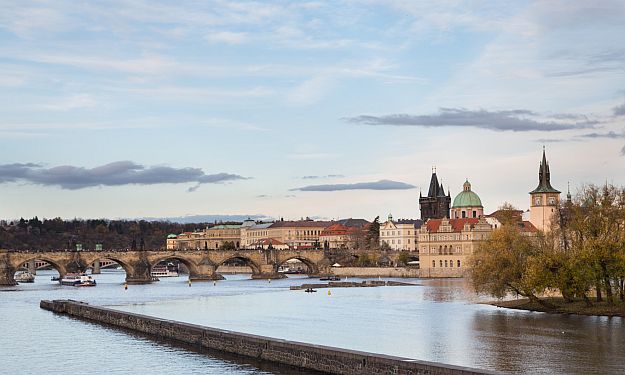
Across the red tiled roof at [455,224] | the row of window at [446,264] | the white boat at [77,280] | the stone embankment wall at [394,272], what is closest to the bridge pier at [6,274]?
the white boat at [77,280]

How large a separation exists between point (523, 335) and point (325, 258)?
117 meters

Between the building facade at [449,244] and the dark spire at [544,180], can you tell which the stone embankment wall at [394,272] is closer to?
the building facade at [449,244]

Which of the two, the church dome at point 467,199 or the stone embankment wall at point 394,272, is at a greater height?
the church dome at point 467,199

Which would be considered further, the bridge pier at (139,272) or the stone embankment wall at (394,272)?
the stone embankment wall at (394,272)

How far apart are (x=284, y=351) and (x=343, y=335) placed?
14223 mm

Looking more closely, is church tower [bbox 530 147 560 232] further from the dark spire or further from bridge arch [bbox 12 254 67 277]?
bridge arch [bbox 12 254 67 277]

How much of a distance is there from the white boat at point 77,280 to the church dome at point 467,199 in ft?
250

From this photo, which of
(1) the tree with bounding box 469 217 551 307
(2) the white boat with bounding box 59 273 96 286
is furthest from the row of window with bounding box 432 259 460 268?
(1) the tree with bounding box 469 217 551 307

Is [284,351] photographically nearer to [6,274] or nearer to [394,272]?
[6,274]

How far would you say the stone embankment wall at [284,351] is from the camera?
32.7m

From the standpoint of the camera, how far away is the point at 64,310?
75.4 m

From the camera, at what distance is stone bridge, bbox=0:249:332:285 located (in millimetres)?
131250

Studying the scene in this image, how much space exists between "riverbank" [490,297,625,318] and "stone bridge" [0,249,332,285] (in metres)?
77.3

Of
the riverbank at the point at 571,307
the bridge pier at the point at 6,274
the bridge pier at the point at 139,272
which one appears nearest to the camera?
the riverbank at the point at 571,307
